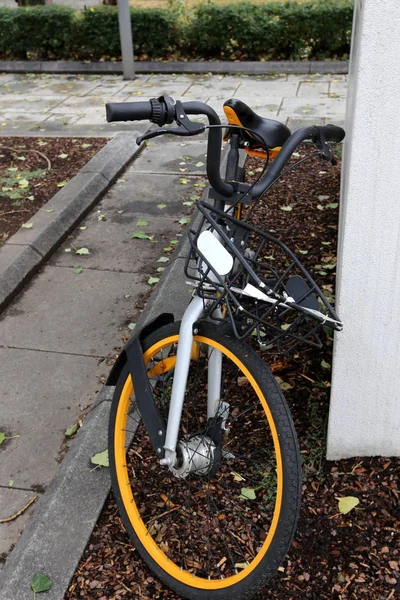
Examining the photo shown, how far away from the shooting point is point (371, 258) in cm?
221

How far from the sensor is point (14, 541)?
254 cm

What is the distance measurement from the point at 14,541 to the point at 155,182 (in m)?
4.04

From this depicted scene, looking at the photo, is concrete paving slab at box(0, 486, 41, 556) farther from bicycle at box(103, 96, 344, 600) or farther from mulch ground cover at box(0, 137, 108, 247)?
mulch ground cover at box(0, 137, 108, 247)

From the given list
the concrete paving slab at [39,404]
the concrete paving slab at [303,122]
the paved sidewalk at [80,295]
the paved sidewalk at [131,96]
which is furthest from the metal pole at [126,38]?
the concrete paving slab at [39,404]

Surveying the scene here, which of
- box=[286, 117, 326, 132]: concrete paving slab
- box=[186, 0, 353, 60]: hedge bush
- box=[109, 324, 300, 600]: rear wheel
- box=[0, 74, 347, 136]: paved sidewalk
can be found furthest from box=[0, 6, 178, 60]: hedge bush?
box=[109, 324, 300, 600]: rear wheel

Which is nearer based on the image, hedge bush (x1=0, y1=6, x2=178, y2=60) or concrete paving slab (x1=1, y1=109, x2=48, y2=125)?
concrete paving slab (x1=1, y1=109, x2=48, y2=125)

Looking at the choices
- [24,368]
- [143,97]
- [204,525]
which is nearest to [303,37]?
[143,97]

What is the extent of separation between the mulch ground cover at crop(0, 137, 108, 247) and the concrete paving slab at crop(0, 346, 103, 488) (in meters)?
1.54

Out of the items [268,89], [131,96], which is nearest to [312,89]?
[268,89]

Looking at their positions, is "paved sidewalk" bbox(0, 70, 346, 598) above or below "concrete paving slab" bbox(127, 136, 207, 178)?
below

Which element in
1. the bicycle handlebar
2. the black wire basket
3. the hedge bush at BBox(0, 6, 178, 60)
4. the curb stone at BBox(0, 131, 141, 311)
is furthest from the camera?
the hedge bush at BBox(0, 6, 178, 60)

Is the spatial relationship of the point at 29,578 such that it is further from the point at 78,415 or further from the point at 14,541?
the point at 78,415

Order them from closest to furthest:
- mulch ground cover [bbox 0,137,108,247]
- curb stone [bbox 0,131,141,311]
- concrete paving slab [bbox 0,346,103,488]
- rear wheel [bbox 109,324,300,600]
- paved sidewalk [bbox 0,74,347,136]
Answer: rear wheel [bbox 109,324,300,600]
concrete paving slab [bbox 0,346,103,488]
curb stone [bbox 0,131,141,311]
mulch ground cover [bbox 0,137,108,247]
paved sidewalk [bbox 0,74,347,136]

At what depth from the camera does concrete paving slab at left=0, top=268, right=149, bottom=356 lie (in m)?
3.74
